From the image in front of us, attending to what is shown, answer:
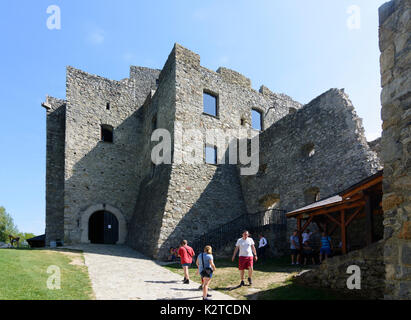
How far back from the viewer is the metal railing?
39.1ft

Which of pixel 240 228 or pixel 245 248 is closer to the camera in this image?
pixel 245 248

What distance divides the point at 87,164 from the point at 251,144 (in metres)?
9.50

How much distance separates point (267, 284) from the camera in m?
6.92

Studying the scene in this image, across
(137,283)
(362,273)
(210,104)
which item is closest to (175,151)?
(210,104)

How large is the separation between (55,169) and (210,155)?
10019mm

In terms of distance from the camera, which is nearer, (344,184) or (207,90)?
(344,184)

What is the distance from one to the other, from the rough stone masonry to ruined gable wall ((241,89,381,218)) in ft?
0.14

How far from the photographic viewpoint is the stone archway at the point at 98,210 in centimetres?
1581

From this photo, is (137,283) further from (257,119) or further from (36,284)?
(257,119)

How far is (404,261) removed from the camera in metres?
3.20

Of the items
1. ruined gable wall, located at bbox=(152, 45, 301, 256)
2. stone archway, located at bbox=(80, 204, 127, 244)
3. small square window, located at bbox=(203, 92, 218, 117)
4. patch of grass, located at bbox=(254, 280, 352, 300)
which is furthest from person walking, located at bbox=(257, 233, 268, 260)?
stone archway, located at bbox=(80, 204, 127, 244)
